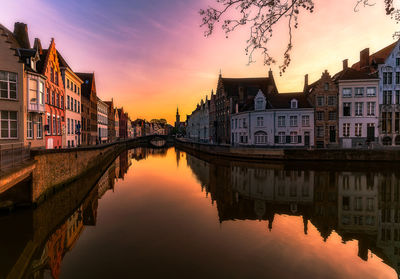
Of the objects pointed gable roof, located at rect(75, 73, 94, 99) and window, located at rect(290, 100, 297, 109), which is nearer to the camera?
window, located at rect(290, 100, 297, 109)

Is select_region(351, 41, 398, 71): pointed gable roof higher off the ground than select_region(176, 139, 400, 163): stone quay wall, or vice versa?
select_region(351, 41, 398, 71): pointed gable roof

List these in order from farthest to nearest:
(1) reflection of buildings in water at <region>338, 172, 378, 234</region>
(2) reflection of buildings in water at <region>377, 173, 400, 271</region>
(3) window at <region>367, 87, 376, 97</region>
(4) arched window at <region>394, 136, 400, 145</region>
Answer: (3) window at <region>367, 87, 376, 97</region>, (4) arched window at <region>394, 136, 400, 145</region>, (1) reflection of buildings in water at <region>338, 172, 378, 234</region>, (2) reflection of buildings in water at <region>377, 173, 400, 271</region>

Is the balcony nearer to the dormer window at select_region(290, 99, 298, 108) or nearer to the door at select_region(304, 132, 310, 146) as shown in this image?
the dormer window at select_region(290, 99, 298, 108)

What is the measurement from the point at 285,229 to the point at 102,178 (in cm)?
2088

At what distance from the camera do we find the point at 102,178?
24422mm

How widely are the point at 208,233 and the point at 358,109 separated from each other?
41310 millimetres

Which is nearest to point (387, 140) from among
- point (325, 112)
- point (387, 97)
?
point (387, 97)

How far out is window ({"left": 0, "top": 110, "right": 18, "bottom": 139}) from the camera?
15858 mm

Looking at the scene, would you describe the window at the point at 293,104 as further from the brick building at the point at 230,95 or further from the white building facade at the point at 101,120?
the white building facade at the point at 101,120

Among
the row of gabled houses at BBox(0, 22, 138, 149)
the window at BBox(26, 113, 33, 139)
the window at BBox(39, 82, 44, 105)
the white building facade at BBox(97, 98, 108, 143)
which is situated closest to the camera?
the row of gabled houses at BBox(0, 22, 138, 149)

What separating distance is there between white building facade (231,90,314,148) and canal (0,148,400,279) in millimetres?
19977

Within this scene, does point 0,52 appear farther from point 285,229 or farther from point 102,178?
point 285,229

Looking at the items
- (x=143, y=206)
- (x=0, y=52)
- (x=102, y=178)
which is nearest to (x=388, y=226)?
(x=143, y=206)

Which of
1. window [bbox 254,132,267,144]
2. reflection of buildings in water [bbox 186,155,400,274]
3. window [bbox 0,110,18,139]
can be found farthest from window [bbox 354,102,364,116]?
window [bbox 0,110,18,139]
